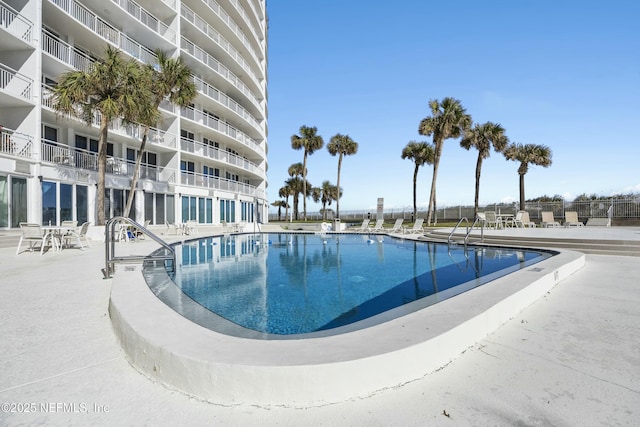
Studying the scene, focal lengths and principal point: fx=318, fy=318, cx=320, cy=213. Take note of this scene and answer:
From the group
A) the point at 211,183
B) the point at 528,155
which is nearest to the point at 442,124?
the point at 528,155

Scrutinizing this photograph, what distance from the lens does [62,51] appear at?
16484 mm

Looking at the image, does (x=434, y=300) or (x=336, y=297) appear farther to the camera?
(x=336, y=297)

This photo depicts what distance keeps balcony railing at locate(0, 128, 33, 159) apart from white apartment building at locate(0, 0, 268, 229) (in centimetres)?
4

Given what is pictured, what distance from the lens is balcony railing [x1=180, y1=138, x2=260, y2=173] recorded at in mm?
24091

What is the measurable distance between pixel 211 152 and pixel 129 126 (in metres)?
7.67

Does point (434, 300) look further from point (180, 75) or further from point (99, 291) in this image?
point (180, 75)

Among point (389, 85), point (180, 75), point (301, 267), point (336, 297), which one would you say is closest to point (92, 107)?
point (180, 75)

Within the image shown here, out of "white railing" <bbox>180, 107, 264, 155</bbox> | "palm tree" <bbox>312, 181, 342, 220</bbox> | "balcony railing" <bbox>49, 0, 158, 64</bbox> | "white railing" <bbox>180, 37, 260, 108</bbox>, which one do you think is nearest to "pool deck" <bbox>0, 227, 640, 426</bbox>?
"balcony railing" <bbox>49, 0, 158, 64</bbox>

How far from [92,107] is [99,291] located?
500 inches

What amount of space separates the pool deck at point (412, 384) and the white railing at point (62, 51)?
18213 millimetres

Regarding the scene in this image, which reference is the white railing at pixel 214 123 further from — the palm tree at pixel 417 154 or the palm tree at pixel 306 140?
the palm tree at pixel 417 154

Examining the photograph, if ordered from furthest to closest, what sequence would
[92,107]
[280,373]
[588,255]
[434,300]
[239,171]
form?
[239,171]
[92,107]
[588,255]
[434,300]
[280,373]

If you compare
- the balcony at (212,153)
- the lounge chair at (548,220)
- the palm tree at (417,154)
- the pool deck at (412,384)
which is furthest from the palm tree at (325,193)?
the pool deck at (412,384)

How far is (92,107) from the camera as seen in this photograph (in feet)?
45.6
